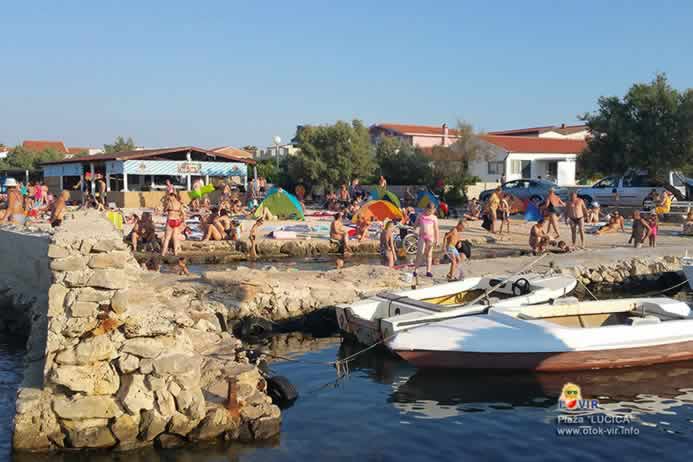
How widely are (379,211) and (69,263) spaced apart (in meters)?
18.1

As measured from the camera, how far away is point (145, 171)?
36125mm

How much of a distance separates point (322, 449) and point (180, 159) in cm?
3278

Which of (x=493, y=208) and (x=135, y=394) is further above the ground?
(x=493, y=208)

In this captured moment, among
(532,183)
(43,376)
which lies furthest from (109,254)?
(532,183)

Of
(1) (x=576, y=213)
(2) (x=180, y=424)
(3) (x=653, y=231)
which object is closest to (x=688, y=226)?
(3) (x=653, y=231)

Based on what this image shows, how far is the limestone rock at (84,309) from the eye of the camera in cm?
700

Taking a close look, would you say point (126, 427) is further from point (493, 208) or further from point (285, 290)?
point (493, 208)

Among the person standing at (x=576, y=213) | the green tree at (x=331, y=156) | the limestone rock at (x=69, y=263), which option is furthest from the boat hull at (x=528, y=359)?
the green tree at (x=331, y=156)

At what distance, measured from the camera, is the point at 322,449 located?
7289 millimetres

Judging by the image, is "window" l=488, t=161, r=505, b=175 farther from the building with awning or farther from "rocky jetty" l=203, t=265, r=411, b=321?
"rocky jetty" l=203, t=265, r=411, b=321

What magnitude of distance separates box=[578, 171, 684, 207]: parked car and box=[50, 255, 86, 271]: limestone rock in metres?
24.9

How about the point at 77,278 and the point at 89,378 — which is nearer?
the point at 89,378

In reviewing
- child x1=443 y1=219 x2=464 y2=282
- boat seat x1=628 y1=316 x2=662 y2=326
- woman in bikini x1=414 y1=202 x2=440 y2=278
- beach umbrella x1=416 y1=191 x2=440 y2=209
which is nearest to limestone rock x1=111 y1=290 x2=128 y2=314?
boat seat x1=628 y1=316 x2=662 y2=326

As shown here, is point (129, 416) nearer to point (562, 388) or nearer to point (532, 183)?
point (562, 388)
